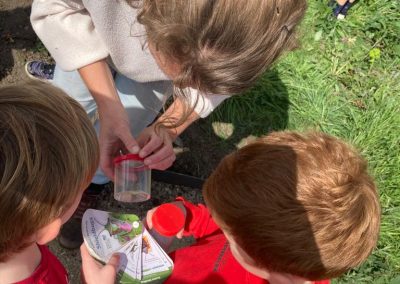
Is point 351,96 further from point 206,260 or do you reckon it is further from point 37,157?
point 37,157

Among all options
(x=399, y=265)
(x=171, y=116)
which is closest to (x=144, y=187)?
(x=171, y=116)

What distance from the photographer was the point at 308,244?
1247 millimetres

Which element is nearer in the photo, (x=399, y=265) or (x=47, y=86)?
(x=47, y=86)

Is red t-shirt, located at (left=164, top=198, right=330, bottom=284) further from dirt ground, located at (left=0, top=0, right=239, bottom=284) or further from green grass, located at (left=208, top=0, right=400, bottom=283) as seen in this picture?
green grass, located at (left=208, top=0, right=400, bottom=283)

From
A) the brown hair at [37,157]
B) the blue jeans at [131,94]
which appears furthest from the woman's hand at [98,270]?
the blue jeans at [131,94]

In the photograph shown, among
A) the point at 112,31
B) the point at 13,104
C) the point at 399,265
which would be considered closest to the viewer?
the point at 13,104

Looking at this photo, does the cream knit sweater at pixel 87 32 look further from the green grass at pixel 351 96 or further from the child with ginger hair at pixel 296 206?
the green grass at pixel 351 96

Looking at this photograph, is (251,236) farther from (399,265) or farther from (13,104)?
(399,265)

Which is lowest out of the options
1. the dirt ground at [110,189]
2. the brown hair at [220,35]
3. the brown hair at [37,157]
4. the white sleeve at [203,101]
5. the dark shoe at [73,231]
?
the dark shoe at [73,231]

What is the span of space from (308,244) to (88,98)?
3.93ft

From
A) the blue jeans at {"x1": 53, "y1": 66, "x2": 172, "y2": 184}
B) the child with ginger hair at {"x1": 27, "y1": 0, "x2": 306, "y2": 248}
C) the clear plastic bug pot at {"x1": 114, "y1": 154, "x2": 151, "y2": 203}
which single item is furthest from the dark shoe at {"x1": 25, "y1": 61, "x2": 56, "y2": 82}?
the clear plastic bug pot at {"x1": 114, "y1": 154, "x2": 151, "y2": 203}

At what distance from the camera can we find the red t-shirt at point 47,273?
130 centimetres

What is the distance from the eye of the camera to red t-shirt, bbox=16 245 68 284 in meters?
1.30

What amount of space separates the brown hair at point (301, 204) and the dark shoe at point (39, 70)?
4.49 feet
